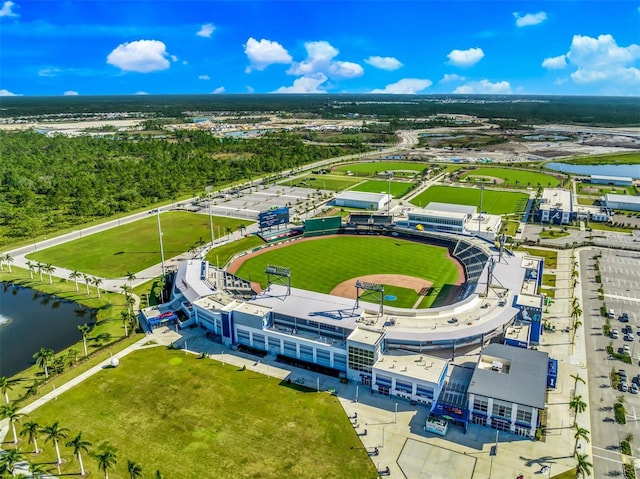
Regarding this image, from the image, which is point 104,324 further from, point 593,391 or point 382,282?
point 593,391

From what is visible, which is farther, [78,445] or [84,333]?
[84,333]

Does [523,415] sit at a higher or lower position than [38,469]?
higher

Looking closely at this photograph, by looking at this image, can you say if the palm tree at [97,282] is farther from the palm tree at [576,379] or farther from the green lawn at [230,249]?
the palm tree at [576,379]

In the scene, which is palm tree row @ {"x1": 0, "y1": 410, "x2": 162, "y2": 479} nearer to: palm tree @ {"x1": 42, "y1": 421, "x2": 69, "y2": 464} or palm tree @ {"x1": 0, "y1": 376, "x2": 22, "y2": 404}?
palm tree @ {"x1": 42, "y1": 421, "x2": 69, "y2": 464}

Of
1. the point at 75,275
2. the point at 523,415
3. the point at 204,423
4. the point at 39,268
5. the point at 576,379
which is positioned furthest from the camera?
the point at 39,268

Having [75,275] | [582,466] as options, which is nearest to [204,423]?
[582,466]

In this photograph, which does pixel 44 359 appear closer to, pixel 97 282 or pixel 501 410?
pixel 97 282

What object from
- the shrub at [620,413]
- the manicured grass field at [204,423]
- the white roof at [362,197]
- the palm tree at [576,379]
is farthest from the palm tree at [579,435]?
the white roof at [362,197]

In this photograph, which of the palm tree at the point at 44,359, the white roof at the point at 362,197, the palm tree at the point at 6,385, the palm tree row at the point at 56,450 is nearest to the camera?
the palm tree row at the point at 56,450
